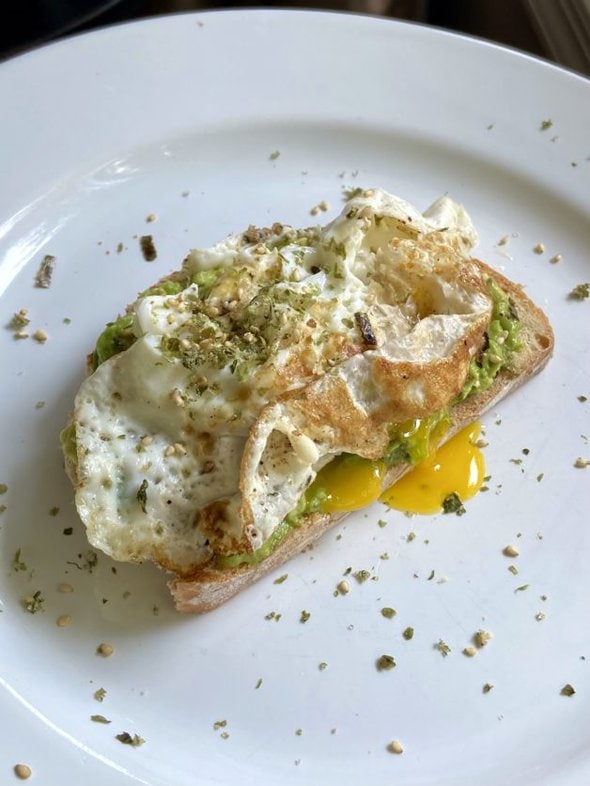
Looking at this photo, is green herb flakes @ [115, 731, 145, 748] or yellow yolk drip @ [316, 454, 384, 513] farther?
yellow yolk drip @ [316, 454, 384, 513]

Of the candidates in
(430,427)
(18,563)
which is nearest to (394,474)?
(430,427)

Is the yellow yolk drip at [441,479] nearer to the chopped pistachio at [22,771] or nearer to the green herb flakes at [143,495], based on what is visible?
the green herb flakes at [143,495]

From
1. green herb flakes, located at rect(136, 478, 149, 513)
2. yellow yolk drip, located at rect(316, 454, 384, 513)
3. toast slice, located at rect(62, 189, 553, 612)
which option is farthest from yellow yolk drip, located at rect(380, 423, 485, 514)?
green herb flakes, located at rect(136, 478, 149, 513)

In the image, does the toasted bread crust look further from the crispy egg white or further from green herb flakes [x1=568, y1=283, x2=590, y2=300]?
green herb flakes [x1=568, y1=283, x2=590, y2=300]

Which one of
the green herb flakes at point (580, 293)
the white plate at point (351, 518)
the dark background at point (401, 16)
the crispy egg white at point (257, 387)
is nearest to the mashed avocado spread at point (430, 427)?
the crispy egg white at point (257, 387)

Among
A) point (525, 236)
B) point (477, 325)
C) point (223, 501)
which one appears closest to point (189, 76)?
point (525, 236)

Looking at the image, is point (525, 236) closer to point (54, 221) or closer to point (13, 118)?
point (54, 221)
